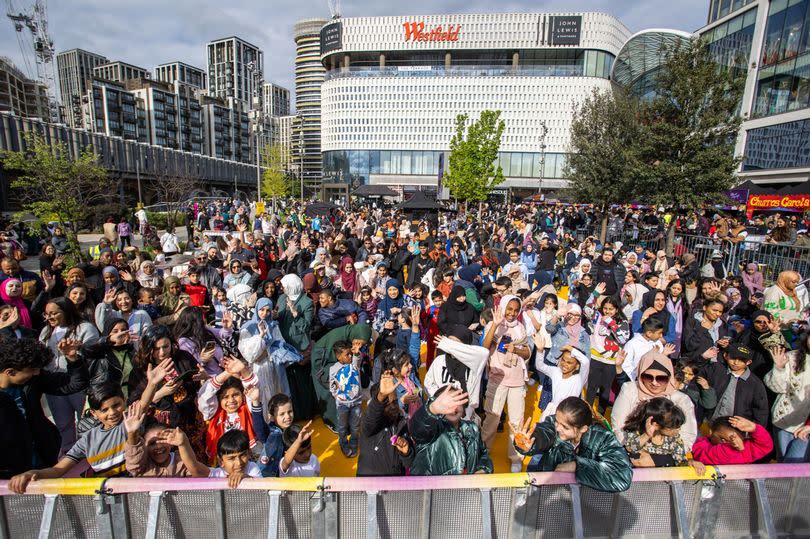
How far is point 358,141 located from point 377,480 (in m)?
71.2

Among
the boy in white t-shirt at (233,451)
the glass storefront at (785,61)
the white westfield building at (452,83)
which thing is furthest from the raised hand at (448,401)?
the white westfield building at (452,83)

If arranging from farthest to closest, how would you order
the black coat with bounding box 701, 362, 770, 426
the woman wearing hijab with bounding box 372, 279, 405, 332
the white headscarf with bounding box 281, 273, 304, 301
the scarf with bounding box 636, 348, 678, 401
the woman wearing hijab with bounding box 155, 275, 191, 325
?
1. the woman wearing hijab with bounding box 372, 279, 405, 332
2. the woman wearing hijab with bounding box 155, 275, 191, 325
3. the white headscarf with bounding box 281, 273, 304, 301
4. the black coat with bounding box 701, 362, 770, 426
5. the scarf with bounding box 636, 348, 678, 401

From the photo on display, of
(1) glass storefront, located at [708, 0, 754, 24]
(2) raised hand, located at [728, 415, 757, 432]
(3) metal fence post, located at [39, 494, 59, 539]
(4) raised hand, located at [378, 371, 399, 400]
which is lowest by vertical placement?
(3) metal fence post, located at [39, 494, 59, 539]

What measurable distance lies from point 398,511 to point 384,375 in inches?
31.9

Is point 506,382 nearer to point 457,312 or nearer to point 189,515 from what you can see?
point 457,312

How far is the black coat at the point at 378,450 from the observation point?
2.79 metres

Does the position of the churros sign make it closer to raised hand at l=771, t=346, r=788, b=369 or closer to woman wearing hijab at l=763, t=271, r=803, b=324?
woman wearing hijab at l=763, t=271, r=803, b=324

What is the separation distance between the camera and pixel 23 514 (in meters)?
2.26

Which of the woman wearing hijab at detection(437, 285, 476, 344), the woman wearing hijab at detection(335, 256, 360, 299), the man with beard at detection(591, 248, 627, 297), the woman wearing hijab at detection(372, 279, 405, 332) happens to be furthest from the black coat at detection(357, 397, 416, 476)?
the man with beard at detection(591, 248, 627, 297)

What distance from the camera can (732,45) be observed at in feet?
98.7

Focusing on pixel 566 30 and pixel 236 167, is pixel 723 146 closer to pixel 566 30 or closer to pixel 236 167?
pixel 566 30

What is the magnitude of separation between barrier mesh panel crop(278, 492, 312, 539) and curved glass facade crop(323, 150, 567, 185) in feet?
209

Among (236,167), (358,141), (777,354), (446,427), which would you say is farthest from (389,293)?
(236,167)

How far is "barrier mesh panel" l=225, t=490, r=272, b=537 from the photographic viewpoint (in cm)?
231
